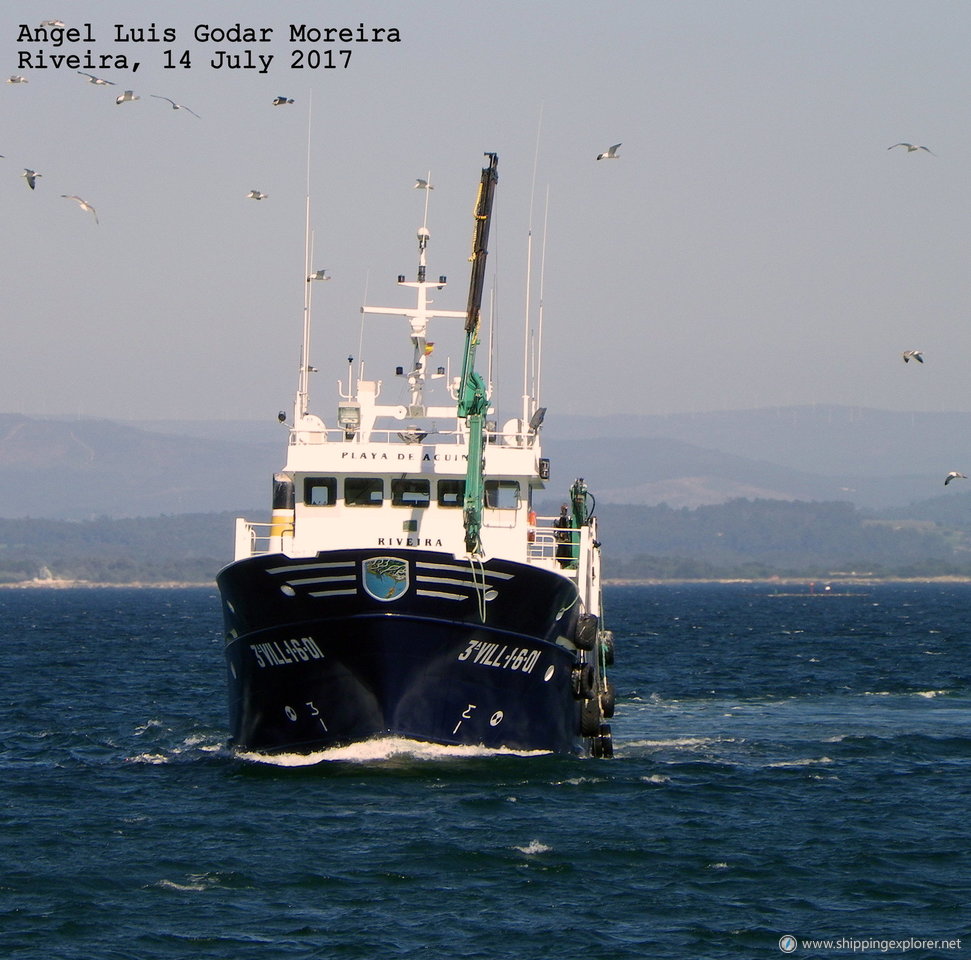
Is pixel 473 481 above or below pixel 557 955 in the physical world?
above

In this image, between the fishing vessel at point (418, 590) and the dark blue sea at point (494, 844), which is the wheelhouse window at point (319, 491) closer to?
the fishing vessel at point (418, 590)

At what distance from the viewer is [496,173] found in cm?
3525

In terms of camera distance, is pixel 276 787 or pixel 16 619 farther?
pixel 16 619

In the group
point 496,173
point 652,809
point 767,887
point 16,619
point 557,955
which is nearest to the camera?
point 557,955

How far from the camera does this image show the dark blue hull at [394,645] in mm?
30969

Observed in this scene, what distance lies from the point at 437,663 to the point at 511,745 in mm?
2805

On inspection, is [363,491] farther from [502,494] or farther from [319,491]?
[502,494]

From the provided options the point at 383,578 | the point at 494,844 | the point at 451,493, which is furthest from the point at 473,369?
the point at 494,844

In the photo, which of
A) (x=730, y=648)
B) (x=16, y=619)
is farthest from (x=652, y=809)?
(x=16, y=619)

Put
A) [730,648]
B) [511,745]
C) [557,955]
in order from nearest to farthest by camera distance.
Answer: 1. [557,955]
2. [511,745]
3. [730,648]

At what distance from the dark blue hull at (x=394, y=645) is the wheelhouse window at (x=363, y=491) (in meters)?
3.56

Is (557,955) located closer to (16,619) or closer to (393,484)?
(393,484)

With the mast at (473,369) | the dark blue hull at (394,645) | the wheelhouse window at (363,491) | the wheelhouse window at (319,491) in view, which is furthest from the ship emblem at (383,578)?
the wheelhouse window at (319,491)

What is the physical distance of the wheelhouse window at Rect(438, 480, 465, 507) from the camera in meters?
35.7
